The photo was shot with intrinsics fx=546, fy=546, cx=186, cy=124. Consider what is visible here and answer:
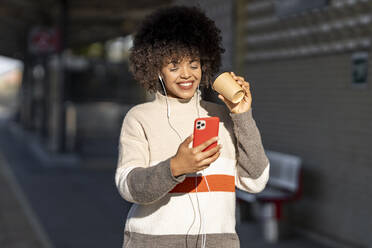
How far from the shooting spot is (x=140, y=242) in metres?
2.05

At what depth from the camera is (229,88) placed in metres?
1.94

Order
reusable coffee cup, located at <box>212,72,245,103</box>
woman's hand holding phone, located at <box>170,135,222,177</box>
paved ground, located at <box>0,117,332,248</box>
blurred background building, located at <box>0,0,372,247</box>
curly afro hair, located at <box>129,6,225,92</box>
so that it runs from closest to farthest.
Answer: woman's hand holding phone, located at <box>170,135,222,177</box> < reusable coffee cup, located at <box>212,72,245,103</box> < curly afro hair, located at <box>129,6,225,92</box> < blurred background building, located at <box>0,0,372,247</box> < paved ground, located at <box>0,117,332,248</box>

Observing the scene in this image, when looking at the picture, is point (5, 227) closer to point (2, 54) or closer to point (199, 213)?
point (199, 213)

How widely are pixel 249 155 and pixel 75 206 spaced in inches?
238

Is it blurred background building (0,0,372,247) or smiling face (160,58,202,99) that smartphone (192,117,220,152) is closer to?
smiling face (160,58,202,99)

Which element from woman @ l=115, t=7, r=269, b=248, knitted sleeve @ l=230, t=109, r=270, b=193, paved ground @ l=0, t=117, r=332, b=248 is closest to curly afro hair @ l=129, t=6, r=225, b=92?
woman @ l=115, t=7, r=269, b=248

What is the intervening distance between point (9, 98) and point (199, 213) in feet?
142

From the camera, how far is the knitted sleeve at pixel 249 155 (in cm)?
199

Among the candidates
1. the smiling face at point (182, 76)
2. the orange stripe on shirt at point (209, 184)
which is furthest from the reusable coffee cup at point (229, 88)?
the orange stripe on shirt at point (209, 184)

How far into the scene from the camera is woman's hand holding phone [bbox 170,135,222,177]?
1.76m

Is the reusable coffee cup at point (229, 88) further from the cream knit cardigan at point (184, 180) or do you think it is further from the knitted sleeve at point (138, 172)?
the knitted sleeve at point (138, 172)

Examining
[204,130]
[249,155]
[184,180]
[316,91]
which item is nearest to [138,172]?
[184,180]

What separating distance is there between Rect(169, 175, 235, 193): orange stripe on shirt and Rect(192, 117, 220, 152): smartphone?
295 mm

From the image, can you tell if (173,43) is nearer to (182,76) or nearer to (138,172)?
(182,76)
